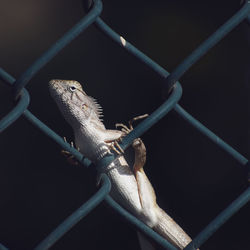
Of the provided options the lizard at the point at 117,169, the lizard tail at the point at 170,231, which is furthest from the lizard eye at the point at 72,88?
the lizard tail at the point at 170,231

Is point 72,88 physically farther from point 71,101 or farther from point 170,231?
point 170,231

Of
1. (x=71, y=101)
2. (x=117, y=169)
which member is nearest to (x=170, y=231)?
(x=117, y=169)

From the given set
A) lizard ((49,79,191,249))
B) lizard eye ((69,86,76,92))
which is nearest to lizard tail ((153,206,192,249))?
lizard ((49,79,191,249))

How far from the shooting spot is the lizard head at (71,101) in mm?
2611

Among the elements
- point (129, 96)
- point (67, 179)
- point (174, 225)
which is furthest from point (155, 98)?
point (174, 225)

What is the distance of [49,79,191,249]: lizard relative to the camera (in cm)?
249

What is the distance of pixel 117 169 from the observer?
8.13 feet

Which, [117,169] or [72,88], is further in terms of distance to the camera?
[72,88]

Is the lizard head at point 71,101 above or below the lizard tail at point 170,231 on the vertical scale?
above

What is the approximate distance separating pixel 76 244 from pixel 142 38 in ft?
5.11

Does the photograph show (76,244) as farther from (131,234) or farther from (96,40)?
(96,40)

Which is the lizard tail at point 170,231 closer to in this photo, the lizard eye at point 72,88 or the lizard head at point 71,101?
the lizard head at point 71,101

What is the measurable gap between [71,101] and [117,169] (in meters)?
0.39

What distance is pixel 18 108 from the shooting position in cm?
143
